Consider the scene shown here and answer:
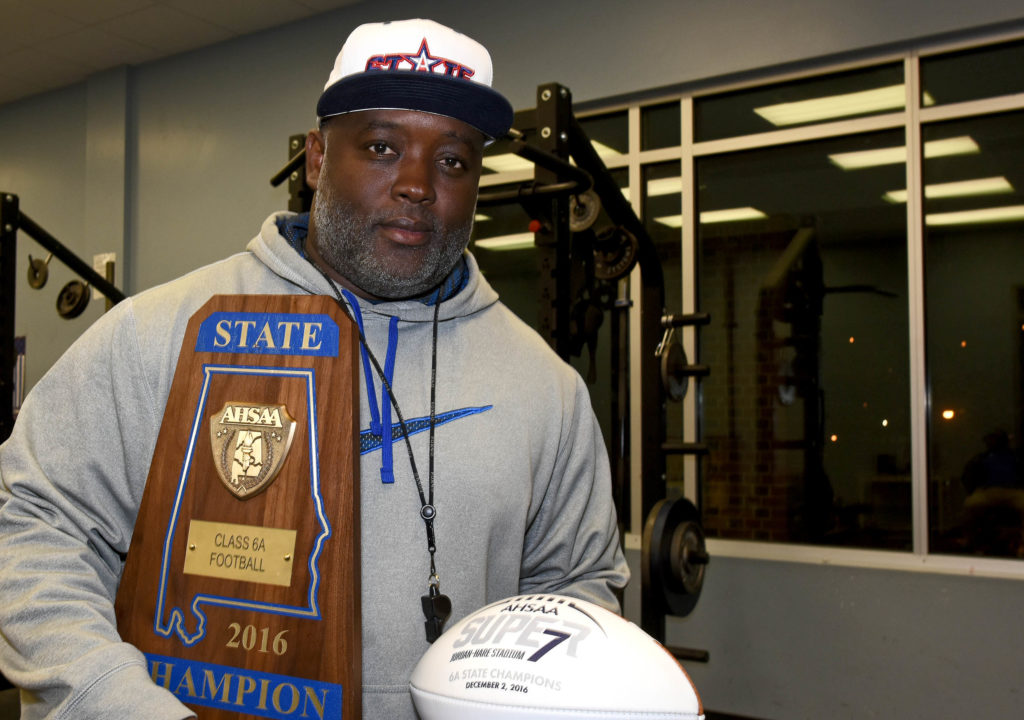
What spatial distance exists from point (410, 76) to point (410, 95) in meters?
0.03

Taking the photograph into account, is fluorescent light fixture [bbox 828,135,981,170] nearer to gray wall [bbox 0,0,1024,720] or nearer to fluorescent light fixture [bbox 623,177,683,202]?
gray wall [bbox 0,0,1024,720]

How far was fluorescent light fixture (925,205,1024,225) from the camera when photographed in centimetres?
354

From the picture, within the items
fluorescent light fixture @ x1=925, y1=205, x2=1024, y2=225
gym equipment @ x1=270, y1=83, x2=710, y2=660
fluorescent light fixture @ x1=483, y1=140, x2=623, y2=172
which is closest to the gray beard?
gym equipment @ x1=270, y1=83, x2=710, y2=660

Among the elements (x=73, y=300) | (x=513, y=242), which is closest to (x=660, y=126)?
(x=513, y=242)

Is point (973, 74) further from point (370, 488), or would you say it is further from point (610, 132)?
point (370, 488)

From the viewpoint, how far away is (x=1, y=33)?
5484 millimetres

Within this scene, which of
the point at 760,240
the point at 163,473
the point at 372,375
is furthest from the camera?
the point at 760,240

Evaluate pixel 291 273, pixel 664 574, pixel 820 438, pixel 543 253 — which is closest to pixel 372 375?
pixel 291 273

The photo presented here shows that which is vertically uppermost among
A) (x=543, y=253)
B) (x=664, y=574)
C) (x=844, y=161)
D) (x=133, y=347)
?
(x=844, y=161)

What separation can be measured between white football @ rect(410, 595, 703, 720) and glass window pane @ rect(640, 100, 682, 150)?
12.1 feet

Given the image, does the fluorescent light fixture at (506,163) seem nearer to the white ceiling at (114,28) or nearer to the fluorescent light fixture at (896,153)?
the white ceiling at (114,28)

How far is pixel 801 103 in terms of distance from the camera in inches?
156

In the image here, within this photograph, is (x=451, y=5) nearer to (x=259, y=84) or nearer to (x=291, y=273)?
(x=259, y=84)

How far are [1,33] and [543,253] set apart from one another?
4610 millimetres
